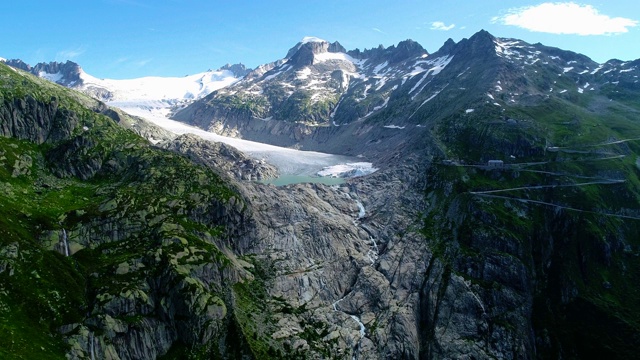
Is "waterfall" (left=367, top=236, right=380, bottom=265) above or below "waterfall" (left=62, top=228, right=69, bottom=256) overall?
below

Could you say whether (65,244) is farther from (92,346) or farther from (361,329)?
(361,329)

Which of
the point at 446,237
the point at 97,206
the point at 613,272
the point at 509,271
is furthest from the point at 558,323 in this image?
the point at 97,206

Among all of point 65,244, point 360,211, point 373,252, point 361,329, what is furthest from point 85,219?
point 360,211

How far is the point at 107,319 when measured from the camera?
88.2 metres

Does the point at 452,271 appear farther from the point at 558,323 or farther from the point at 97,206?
the point at 97,206

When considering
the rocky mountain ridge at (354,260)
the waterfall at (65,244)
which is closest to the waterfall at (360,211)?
the rocky mountain ridge at (354,260)

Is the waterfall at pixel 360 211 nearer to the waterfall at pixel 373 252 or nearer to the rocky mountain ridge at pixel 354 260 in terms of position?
the rocky mountain ridge at pixel 354 260

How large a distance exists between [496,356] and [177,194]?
106481 mm

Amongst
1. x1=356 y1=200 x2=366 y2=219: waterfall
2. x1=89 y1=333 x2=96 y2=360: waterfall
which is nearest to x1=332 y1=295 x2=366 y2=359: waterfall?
x1=356 y1=200 x2=366 y2=219: waterfall

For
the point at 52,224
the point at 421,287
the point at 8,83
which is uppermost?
the point at 8,83

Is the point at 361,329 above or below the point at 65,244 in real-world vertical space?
below

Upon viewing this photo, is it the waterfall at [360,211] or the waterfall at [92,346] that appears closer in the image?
the waterfall at [92,346]

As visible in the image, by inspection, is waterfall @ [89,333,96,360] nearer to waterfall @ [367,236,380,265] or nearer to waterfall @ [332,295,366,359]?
waterfall @ [332,295,366,359]

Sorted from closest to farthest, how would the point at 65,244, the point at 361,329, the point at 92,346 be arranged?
the point at 92,346, the point at 65,244, the point at 361,329
